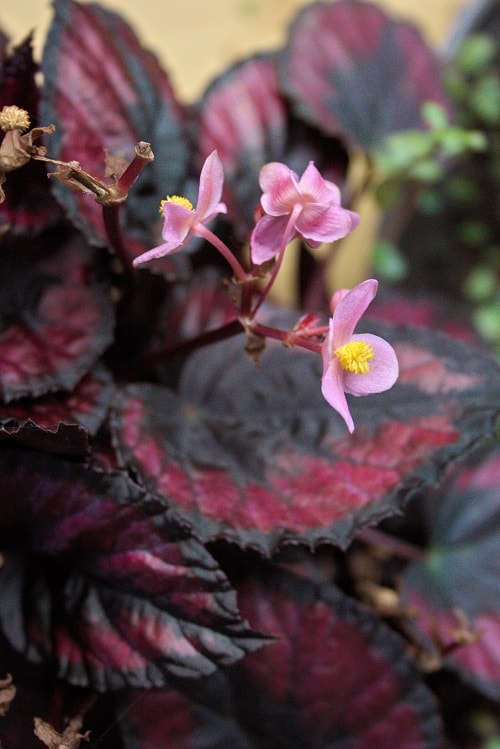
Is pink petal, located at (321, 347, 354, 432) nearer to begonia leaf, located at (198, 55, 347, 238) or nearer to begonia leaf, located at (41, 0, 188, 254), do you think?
begonia leaf, located at (41, 0, 188, 254)

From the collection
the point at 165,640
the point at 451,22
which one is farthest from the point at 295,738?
the point at 451,22

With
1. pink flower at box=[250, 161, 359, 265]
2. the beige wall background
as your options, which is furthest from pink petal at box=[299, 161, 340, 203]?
the beige wall background

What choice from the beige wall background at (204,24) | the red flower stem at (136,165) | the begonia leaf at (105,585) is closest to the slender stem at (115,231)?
the red flower stem at (136,165)

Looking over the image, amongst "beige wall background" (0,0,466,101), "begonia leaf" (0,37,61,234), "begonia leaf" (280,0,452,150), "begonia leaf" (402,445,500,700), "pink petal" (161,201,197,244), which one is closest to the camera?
"pink petal" (161,201,197,244)

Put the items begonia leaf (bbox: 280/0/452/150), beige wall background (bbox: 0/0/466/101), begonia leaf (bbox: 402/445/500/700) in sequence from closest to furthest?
begonia leaf (bbox: 402/445/500/700) → begonia leaf (bbox: 280/0/452/150) → beige wall background (bbox: 0/0/466/101)

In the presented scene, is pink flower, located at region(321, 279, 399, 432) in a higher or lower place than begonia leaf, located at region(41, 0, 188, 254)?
lower

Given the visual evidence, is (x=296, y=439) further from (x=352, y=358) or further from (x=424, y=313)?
(x=424, y=313)

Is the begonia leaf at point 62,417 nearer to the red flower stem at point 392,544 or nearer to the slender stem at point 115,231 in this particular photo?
the slender stem at point 115,231
